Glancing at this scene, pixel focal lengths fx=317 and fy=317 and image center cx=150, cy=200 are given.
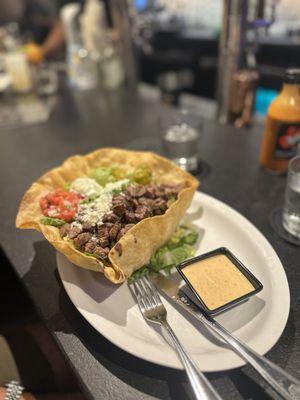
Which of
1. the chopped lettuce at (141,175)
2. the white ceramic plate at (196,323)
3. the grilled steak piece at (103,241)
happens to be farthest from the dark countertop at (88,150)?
the chopped lettuce at (141,175)

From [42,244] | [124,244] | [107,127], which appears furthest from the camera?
[107,127]

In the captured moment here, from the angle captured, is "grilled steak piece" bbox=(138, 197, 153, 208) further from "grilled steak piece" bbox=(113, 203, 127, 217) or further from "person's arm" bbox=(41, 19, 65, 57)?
"person's arm" bbox=(41, 19, 65, 57)

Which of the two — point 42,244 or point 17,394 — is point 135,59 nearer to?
point 42,244

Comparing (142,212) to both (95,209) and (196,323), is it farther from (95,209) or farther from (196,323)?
(196,323)

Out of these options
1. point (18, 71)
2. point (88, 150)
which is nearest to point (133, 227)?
point (88, 150)

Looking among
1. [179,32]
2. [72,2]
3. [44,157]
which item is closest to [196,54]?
[179,32]

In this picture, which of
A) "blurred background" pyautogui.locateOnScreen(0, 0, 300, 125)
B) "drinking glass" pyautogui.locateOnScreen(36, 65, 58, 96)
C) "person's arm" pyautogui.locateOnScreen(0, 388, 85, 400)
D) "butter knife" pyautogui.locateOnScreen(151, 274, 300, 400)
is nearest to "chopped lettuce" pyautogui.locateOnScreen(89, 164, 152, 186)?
"butter knife" pyautogui.locateOnScreen(151, 274, 300, 400)
